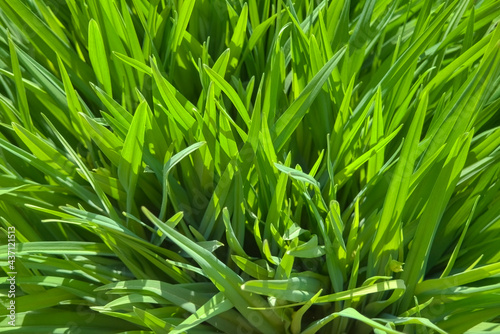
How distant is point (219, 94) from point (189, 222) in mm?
172

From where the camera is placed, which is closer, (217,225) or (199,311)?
(199,311)

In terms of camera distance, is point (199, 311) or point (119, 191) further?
point (119, 191)

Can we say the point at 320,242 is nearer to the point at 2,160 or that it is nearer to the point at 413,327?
the point at 413,327

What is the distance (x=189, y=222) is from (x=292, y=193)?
0.46ft

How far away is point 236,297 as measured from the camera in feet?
2.18

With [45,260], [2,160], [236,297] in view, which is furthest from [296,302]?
[2,160]

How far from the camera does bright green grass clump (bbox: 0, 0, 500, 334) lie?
2.14 feet

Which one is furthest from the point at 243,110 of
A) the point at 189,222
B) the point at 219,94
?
the point at 189,222

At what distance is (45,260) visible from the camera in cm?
72

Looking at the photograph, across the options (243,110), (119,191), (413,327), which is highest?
(243,110)

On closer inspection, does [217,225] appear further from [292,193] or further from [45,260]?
[45,260]

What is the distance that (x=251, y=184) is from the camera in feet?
2.42

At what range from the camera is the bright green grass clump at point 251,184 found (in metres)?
0.65

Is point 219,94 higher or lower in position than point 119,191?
higher
